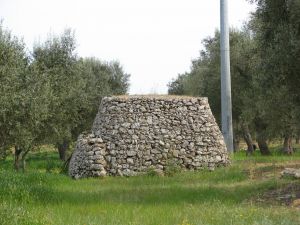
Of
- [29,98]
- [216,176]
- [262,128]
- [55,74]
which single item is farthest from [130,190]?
[262,128]

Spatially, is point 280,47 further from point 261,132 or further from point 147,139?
point 261,132

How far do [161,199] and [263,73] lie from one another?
15.2ft

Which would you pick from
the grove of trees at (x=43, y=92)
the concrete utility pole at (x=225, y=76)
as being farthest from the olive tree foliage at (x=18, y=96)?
the concrete utility pole at (x=225, y=76)

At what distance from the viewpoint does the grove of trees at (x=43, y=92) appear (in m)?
18.0

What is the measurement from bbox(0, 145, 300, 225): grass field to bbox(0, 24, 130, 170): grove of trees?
286cm

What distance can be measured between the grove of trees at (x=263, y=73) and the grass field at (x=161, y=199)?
2.91 m

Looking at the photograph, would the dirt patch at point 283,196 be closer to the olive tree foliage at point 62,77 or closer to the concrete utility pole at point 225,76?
the concrete utility pole at point 225,76

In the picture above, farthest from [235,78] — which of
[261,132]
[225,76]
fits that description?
[225,76]

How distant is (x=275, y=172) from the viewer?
57.8 ft

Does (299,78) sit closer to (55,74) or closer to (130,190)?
(130,190)

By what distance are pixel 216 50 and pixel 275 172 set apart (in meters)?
15.8

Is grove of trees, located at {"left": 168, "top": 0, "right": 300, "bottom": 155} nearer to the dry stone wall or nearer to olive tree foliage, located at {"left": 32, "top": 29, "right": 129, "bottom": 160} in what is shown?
the dry stone wall

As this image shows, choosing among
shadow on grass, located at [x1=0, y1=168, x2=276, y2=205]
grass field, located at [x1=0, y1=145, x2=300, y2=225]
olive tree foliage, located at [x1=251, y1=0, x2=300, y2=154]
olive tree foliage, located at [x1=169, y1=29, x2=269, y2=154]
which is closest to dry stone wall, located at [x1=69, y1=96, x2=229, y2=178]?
grass field, located at [x1=0, y1=145, x2=300, y2=225]

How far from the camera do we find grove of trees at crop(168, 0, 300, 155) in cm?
1354
